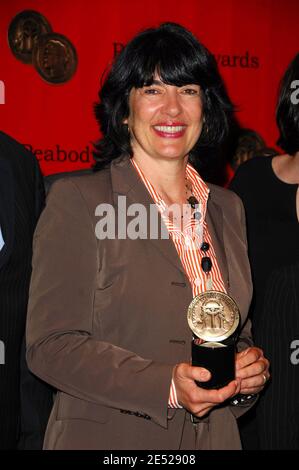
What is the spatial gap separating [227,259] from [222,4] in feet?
6.96

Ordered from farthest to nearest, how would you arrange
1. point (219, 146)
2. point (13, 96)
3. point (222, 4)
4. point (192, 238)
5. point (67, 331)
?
1. point (222, 4)
2. point (13, 96)
3. point (219, 146)
4. point (192, 238)
5. point (67, 331)

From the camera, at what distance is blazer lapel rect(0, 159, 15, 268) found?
1.70m

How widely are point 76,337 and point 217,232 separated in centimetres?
57

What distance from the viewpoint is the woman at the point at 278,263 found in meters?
1.81

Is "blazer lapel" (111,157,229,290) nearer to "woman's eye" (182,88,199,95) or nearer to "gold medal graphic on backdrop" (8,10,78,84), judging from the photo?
"woman's eye" (182,88,199,95)

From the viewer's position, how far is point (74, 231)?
1453 millimetres

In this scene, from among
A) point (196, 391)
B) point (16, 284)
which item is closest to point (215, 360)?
point (196, 391)

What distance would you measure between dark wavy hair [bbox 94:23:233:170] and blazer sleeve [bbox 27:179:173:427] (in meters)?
0.40

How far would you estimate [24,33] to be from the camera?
9.81 ft

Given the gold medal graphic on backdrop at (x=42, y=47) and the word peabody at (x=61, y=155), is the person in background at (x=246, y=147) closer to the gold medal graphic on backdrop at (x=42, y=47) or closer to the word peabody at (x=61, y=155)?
the word peabody at (x=61, y=155)

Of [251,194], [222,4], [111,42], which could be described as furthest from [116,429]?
[222,4]

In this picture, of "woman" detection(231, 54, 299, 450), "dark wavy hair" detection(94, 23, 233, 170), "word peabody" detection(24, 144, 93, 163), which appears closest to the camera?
Result: "dark wavy hair" detection(94, 23, 233, 170)

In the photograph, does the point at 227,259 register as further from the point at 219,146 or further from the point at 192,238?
the point at 219,146

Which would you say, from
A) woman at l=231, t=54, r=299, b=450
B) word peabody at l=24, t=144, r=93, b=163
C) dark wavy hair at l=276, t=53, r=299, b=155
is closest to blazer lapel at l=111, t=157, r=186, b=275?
woman at l=231, t=54, r=299, b=450
